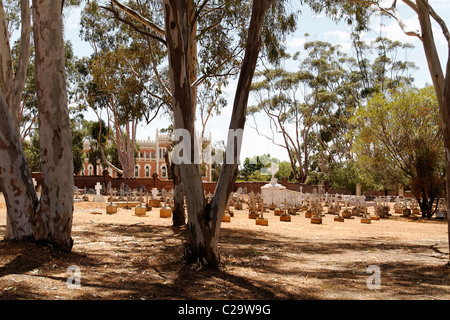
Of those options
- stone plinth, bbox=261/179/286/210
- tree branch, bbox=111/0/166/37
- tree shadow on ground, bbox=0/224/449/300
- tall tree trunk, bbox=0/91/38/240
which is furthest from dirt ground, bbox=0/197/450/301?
stone plinth, bbox=261/179/286/210

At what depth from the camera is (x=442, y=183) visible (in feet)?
63.8

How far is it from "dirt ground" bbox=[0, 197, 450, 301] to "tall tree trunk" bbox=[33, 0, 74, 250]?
0.40m

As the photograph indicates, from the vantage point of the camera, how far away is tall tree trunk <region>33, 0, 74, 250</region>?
5930mm

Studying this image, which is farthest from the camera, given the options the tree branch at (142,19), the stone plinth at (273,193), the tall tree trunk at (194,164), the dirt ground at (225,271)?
the stone plinth at (273,193)

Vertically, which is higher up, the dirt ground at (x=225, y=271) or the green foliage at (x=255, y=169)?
the green foliage at (x=255, y=169)

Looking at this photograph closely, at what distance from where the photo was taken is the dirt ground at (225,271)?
457 centimetres

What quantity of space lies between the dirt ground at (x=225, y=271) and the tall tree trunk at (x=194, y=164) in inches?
15.7

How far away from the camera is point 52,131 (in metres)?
5.97

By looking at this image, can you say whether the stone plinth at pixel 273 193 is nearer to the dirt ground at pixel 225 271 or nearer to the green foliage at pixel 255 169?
the dirt ground at pixel 225 271

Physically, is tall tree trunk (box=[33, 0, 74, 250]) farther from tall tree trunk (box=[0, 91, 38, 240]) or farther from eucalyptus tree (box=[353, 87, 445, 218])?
eucalyptus tree (box=[353, 87, 445, 218])

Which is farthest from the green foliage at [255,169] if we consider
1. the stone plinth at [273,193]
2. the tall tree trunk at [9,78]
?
the tall tree trunk at [9,78]

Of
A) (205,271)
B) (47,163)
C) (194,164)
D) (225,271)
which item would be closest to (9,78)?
(47,163)

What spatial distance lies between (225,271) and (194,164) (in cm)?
162

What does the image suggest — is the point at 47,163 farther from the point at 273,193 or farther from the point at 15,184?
the point at 273,193
